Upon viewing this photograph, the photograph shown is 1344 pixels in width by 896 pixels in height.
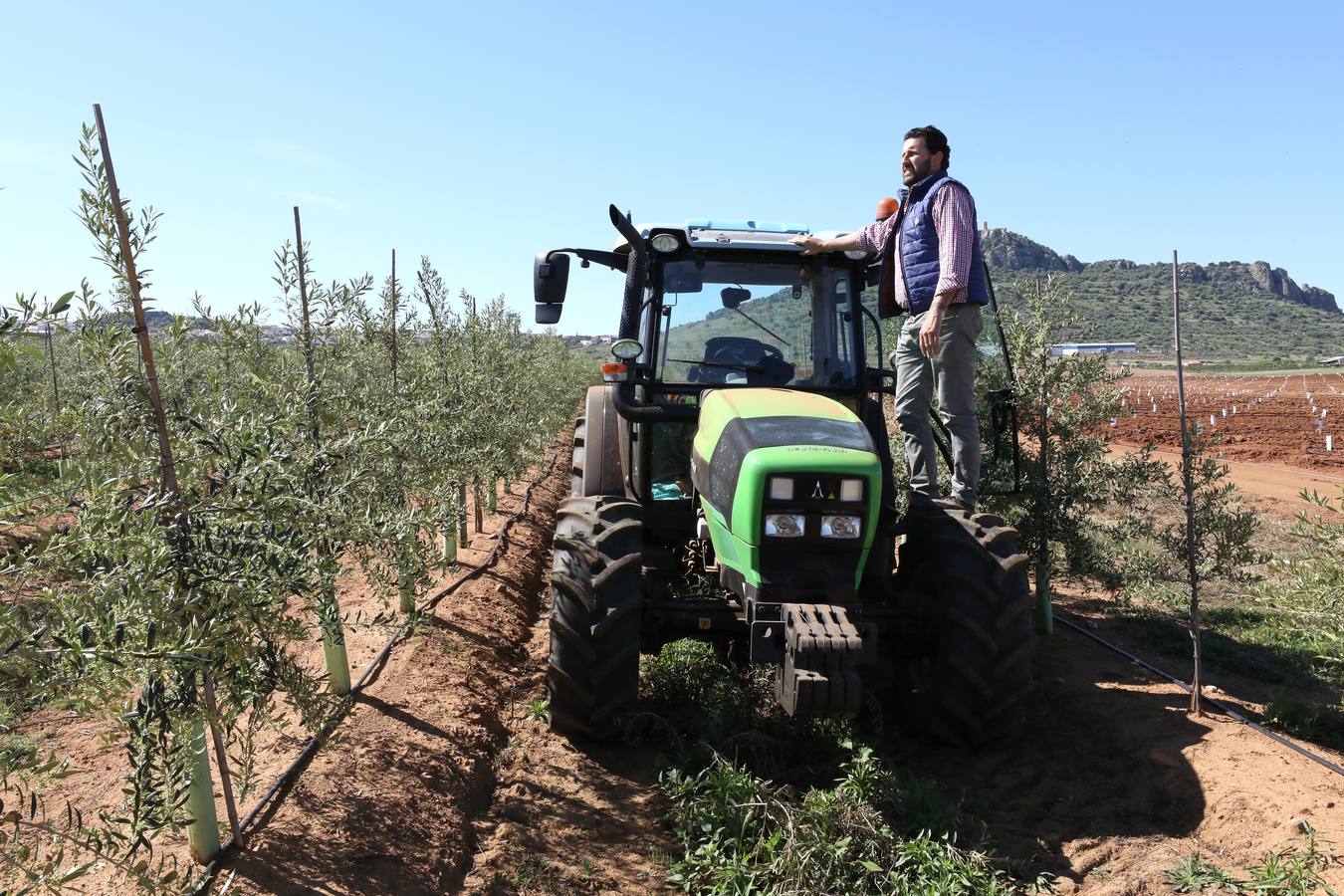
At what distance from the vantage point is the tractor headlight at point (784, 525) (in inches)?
157

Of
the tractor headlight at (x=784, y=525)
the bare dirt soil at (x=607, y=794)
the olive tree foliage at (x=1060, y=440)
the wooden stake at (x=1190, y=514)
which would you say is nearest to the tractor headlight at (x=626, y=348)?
the tractor headlight at (x=784, y=525)

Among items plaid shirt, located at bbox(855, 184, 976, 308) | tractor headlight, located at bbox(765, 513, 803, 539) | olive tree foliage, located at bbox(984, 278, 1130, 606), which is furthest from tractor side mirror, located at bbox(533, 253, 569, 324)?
olive tree foliage, located at bbox(984, 278, 1130, 606)

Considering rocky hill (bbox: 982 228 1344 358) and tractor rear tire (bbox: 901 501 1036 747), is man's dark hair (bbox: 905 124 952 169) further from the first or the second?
rocky hill (bbox: 982 228 1344 358)

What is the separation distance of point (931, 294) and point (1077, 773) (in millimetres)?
2596

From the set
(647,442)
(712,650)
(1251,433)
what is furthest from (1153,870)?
(1251,433)

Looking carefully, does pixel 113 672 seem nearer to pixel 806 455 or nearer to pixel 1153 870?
pixel 806 455

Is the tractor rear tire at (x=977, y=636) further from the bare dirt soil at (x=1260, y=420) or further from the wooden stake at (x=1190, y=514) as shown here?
the bare dirt soil at (x=1260, y=420)

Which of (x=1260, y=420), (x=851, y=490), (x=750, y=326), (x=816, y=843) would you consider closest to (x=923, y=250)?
(x=750, y=326)

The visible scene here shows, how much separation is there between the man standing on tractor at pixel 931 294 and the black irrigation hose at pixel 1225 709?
5.80 feet

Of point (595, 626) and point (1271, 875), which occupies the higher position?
point (595, 626)

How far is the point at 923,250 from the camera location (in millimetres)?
4777

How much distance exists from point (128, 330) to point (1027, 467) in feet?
18.7

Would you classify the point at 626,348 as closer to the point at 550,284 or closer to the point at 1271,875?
the point at 550,284

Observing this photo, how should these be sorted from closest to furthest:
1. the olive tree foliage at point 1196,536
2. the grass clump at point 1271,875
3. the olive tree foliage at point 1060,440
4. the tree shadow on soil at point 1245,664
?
the grass clump at point 1271,875 → the tree shadow on soil at point 1245,664 → the olive tree foliage at point 1196,536 → the olive tree foliage at point 1060,440
